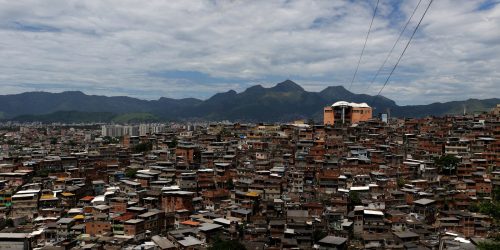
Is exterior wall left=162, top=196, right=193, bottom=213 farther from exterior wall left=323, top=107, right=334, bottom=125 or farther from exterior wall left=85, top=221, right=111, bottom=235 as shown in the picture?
exterior wall left=323, top=107, right=334, bottom=125

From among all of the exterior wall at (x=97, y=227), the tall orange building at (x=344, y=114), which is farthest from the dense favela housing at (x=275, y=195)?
the tall orange building at (x=344, y=114)

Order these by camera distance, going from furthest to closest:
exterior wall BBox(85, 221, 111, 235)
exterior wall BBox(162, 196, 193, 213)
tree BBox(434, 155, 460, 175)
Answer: tree BBox(434, 155, 460, 175) → exterior wall BBox(162, 196, 193, 213) → exterior wall BBox(85, 221, 111, 235)

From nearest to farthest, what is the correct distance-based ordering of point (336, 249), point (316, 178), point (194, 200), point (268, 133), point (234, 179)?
point (336, 249)
point (194, 200)
point (316, 178)
point (234, 179)
point (268, 133)

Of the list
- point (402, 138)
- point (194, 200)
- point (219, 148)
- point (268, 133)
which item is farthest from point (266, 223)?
point (268, 133)

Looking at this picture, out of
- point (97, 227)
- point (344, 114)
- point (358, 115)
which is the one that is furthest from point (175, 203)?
point (358, 115)

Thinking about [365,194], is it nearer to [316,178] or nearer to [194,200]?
[316,178]

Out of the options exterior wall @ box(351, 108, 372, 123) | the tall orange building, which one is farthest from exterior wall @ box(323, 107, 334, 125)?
exterior wall @ box(351, 108, 372, 123)
